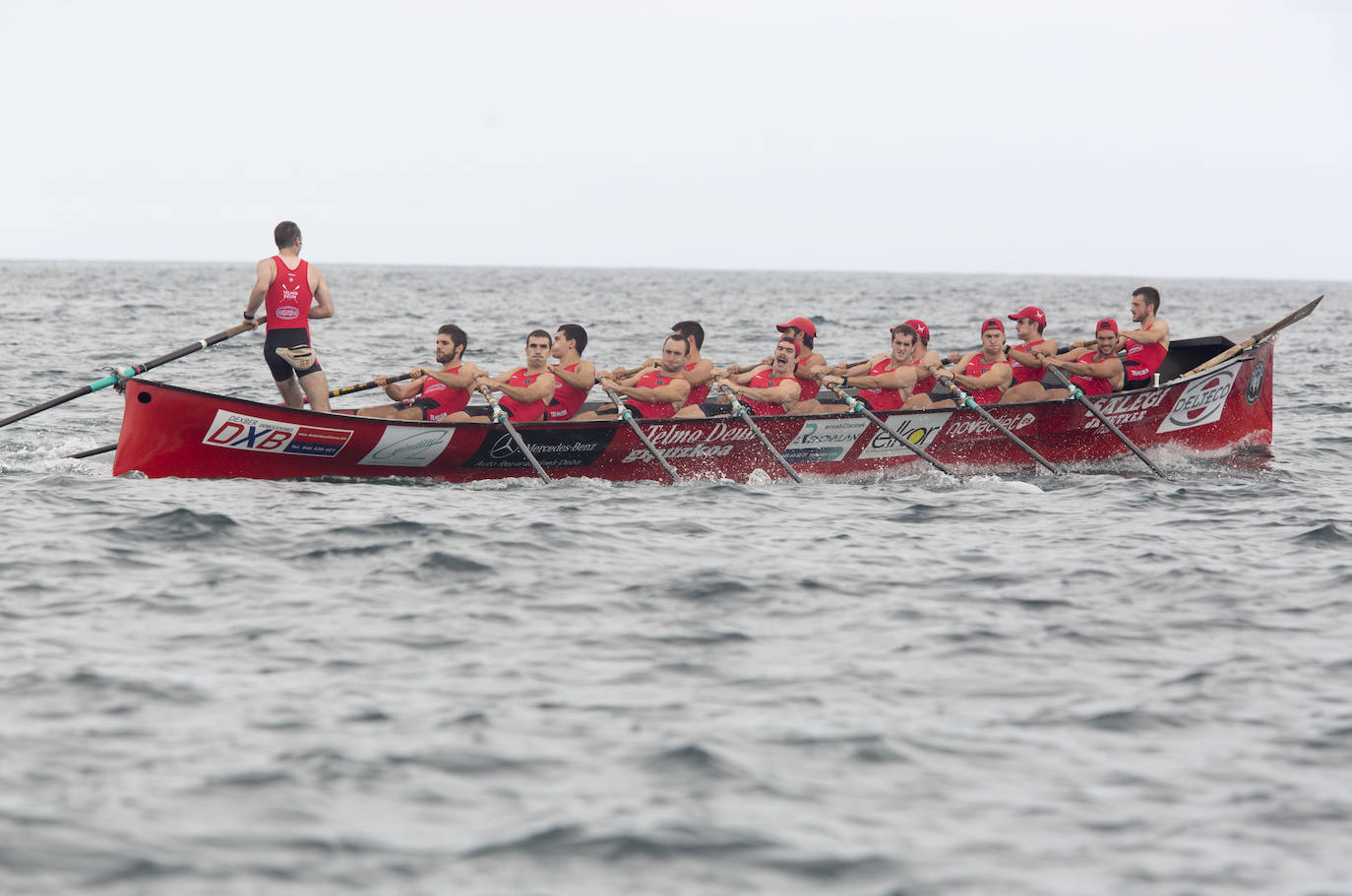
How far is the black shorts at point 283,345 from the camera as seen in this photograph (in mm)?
11812

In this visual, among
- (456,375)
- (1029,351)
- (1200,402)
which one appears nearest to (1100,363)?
(1029,351)

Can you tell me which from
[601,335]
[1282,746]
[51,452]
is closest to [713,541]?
[1282,746]

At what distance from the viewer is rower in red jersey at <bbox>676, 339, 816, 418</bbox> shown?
1257cm

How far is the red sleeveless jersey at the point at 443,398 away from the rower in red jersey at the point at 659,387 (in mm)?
1118

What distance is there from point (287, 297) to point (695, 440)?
150 inches

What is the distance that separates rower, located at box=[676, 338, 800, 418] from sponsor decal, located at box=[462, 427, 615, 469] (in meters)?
0.98

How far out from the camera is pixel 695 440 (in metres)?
12.2

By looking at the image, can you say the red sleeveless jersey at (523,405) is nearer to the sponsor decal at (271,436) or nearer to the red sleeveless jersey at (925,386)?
the sponsor decal at (271,436)

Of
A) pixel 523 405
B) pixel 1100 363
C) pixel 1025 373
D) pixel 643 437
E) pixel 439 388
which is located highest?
pixel 1100 363

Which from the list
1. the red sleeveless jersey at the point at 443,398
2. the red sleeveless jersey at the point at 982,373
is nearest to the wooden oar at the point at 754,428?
the red sleeveless jersey at the point at 982,373

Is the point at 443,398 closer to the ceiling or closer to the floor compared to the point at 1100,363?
closer to the floor

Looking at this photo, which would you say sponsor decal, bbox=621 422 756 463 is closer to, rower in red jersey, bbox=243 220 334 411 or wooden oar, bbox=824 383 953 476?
wooden oar, bbox=824 383 953 476

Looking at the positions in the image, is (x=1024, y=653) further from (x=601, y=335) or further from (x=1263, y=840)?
(x=601, y=335)

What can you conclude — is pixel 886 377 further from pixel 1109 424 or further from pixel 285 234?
pixel 285 234
